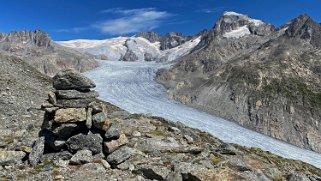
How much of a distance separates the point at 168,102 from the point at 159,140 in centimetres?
15640

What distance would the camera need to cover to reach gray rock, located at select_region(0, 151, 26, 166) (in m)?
27.0

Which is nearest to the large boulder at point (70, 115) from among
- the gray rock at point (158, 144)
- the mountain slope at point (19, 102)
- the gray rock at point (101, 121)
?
the gray rock at point (101, 121)

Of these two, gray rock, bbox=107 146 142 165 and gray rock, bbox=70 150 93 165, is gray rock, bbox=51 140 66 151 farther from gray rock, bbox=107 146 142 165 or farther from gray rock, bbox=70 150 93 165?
gray rock, bbox=107 146 142 165

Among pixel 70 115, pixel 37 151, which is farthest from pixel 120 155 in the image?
pixel 37 151

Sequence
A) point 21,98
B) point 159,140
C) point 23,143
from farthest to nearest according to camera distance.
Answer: point 21,98 → point 159,140 → point 23,143

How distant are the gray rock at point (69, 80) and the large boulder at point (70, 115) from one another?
237 centimetres

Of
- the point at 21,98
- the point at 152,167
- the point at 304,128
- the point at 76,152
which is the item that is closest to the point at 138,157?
the point at 152,167

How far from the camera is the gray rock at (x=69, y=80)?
2912cm

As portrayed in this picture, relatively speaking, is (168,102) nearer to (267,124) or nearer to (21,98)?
(267,124)

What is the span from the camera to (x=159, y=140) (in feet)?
106

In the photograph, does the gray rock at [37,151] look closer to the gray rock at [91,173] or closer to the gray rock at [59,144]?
the gray rock at [59,144]

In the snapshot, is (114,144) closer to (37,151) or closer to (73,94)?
(73,94)

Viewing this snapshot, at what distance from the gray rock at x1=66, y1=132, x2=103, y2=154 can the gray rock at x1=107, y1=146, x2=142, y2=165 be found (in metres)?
1.16

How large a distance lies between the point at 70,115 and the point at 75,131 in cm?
129
